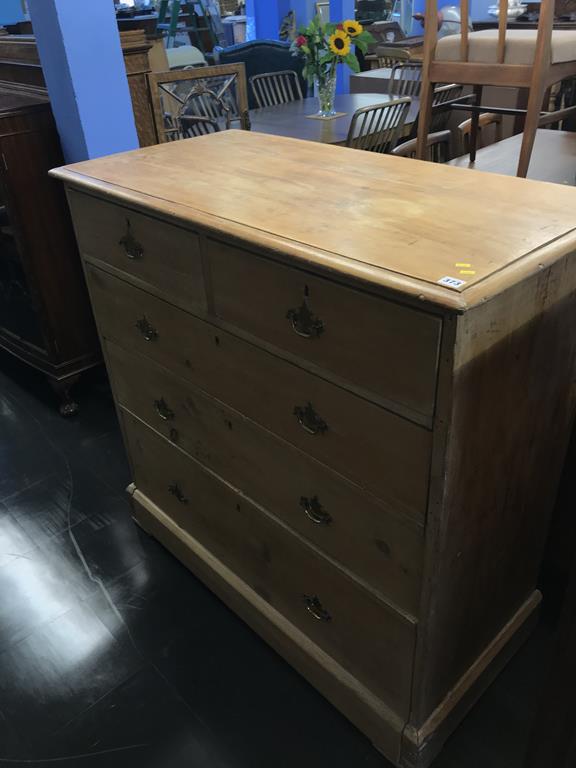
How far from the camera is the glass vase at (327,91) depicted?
10.7 feet

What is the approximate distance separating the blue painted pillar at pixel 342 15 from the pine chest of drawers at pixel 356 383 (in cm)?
525

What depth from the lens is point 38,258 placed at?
2.22 m

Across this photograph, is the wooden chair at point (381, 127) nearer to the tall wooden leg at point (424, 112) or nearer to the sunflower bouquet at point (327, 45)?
the sunflower bouquet at point (327, 45)

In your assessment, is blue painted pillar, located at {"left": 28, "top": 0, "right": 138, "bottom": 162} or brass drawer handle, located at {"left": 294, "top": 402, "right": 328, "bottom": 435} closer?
brass drawer handle, located at {"left": 294, "top": 402, "right": 328, "bottom": 435}

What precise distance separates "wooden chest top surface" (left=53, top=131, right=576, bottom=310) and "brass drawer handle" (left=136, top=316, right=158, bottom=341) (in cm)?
28

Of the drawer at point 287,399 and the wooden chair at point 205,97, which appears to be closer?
the drawer at point 287,399

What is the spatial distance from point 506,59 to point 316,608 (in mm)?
1833

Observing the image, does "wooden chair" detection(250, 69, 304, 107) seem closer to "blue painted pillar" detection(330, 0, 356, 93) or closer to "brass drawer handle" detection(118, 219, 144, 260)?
"blue painted pillar" detection(330, 0, 356, 93)

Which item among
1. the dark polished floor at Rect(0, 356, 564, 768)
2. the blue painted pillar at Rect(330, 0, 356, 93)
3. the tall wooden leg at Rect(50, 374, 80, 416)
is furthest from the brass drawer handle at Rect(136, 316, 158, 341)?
the blue painted pillar at Rect(330, 0, 356, 93)

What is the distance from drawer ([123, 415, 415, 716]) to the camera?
116 cm

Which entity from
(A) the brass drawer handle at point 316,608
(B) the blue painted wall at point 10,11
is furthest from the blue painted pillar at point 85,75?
(B) the blue painted wall at point 10,11

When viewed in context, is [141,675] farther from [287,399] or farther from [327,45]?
[327,45]

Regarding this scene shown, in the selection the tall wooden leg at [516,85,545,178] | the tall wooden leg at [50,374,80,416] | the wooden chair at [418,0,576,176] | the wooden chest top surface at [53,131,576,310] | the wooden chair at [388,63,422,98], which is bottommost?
the tall wooden leg at [50,374,80,416]

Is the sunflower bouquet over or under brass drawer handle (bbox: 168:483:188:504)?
over
